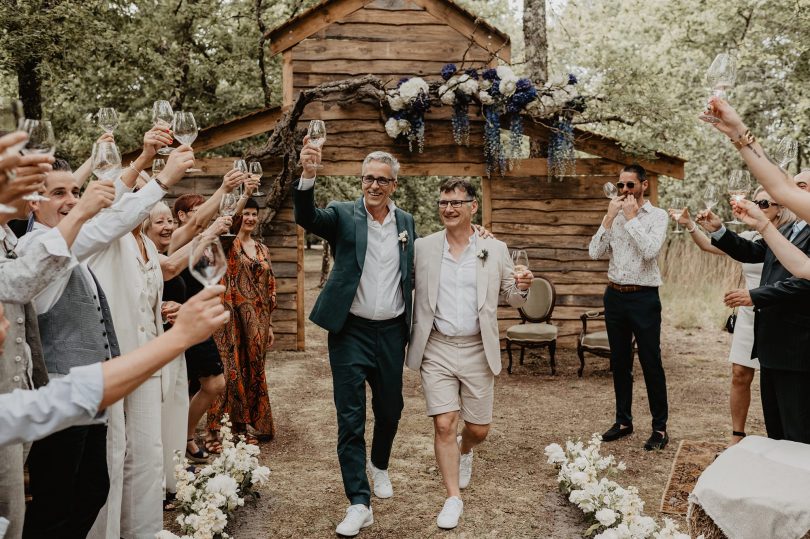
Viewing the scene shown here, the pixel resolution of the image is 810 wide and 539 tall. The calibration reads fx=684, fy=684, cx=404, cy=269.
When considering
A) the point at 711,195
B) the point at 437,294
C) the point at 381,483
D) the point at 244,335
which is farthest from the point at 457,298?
the point at 244,335

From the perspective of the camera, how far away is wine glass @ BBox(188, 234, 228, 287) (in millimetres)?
1919

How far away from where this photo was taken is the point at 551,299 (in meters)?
8.91

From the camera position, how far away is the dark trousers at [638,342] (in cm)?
568

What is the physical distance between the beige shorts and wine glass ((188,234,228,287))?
254 cm

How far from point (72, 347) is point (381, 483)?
2.61 m

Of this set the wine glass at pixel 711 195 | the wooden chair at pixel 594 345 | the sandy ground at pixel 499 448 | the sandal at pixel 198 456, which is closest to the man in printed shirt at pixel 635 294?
the sandy ground at pixel 499 448

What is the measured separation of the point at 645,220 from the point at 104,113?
4.38m

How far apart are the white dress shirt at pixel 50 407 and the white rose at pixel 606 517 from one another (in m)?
2.92

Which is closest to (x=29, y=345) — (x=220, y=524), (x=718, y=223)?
(x=220, y=524)

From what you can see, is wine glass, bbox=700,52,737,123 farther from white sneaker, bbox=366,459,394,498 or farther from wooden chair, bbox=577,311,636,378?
wooden chair, bbox=577,311,636,378

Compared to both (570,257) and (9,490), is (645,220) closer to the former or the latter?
(570,257)

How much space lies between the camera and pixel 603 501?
402 centimetres

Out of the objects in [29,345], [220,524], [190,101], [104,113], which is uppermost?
[190,101]

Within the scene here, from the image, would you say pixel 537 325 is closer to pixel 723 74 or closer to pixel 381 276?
pixel 381 276
